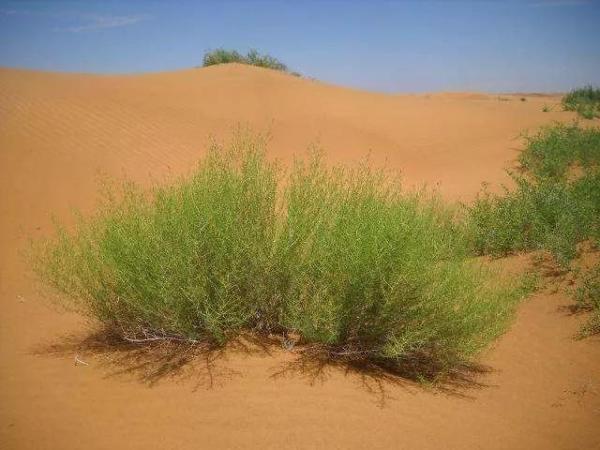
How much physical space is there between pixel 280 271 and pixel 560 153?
9206 mm

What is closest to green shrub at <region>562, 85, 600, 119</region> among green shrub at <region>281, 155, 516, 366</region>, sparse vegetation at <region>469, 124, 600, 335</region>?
sparse vegetation at <region>469, 124, 600, 335</region>

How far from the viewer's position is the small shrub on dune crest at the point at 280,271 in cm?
405

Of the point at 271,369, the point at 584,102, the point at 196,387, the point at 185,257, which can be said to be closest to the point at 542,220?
the point at 271,369

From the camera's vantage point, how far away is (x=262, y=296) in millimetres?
4422

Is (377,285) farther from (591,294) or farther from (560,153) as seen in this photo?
(560,153)

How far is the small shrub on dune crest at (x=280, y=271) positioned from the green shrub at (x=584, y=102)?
1566cm

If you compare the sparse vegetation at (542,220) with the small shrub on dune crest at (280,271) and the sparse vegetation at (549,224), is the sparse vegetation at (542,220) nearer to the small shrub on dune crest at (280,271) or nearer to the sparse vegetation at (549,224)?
the sparse vegetation at (549,224)

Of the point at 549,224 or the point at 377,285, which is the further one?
the point at 549,224

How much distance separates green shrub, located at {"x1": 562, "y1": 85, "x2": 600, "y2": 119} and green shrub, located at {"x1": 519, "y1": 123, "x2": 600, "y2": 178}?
5227 millimetres

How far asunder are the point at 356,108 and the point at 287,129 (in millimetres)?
3413

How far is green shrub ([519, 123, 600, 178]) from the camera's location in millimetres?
10758

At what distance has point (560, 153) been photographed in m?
11.4

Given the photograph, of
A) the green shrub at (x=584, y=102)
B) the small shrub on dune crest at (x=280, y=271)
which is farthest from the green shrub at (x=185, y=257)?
the green shrub at (x=584, y=102)

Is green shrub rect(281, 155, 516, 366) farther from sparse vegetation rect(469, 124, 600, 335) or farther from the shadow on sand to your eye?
sparse vegetation rect(469, 124, 600, 335)
